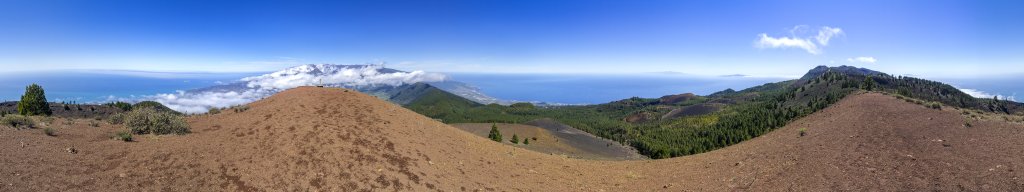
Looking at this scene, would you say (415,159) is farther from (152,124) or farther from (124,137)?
(152,124)

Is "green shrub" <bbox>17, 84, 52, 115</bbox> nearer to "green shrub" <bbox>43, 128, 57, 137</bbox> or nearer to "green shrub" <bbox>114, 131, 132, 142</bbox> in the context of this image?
"green shrub" <bbox>43, 128, 57, 137</bbox>

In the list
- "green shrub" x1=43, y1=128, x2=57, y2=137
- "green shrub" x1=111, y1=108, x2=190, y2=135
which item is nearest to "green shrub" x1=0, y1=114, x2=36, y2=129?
"green shrub" x1=43, y1=128, x2=57, y2=137

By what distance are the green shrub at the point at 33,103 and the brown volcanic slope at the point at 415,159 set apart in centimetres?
4522

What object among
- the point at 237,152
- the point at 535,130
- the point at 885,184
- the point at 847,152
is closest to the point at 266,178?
the point at 237,152

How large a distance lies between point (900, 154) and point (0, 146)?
3209 cm

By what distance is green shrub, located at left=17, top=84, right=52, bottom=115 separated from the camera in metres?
49.4

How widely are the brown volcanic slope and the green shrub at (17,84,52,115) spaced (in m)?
45.2

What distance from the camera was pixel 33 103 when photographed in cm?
4944

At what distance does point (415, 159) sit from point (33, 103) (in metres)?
57.4

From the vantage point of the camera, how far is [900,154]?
756 inches

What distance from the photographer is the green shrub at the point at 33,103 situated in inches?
1944

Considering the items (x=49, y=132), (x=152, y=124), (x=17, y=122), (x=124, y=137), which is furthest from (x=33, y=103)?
(x=124, y=137)

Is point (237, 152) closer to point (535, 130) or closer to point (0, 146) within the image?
point (0, 146)

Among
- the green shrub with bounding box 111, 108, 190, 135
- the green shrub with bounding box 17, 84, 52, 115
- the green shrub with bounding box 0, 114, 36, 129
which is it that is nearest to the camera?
the green shrub with bounding box 0, 114, 36, 129
